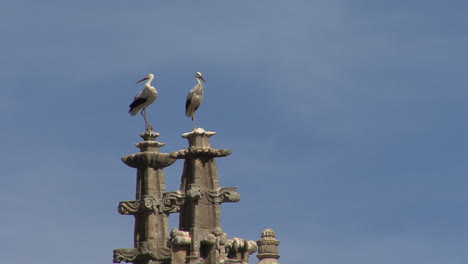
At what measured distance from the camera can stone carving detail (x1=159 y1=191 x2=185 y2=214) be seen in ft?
408

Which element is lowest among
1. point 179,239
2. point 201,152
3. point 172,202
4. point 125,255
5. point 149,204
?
point 179,239

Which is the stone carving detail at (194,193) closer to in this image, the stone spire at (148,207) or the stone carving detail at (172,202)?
the stone carving detail at (172,202)

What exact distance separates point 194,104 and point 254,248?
899 cm

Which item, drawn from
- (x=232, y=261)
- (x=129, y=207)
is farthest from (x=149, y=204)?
(x=232, y=261)

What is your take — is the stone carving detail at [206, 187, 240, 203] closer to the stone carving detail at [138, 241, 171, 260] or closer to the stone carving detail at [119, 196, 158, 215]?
the stone carving detail at [138, 241, 171, 260]

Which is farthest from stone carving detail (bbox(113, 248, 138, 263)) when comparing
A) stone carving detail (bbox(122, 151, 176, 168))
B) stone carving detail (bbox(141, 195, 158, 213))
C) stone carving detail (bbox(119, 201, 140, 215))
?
stone carving detail (bbox(122, 151, 176, 168))

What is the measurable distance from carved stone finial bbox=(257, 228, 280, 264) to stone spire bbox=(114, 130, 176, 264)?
3.21m

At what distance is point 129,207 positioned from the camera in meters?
128

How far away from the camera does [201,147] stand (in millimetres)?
123500

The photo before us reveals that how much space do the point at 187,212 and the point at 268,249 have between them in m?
3.47

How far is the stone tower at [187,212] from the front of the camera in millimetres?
121500

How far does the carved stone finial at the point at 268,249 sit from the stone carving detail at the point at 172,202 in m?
3.11

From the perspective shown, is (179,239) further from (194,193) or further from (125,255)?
(125,255)

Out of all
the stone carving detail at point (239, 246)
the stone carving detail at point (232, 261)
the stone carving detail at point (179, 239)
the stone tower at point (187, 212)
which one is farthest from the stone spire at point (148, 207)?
the stone carving detail at point (232, 261)
